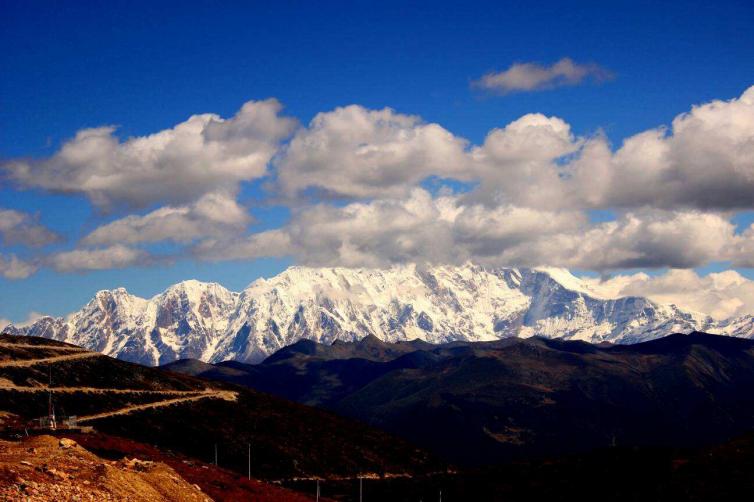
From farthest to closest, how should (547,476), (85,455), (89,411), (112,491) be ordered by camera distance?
(89,411) < (547,476) < (85,455) < (112,491)

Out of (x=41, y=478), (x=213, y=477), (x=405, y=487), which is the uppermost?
(x=41, y=478)

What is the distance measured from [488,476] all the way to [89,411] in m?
93.4

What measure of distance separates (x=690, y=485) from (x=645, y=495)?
8538 millimetres

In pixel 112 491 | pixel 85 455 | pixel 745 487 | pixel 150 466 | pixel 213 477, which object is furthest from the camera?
pixel 745 487

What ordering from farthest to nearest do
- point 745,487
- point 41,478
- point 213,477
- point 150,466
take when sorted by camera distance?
point 745,487, point 213,477, point 150,466, point 41,478

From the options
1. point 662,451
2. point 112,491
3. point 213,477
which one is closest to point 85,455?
point 112,491

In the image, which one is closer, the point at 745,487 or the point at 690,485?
the point at 745,487

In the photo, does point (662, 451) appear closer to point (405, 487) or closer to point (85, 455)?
point (405, 487)

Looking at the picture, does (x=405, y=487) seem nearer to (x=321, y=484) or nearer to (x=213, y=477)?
(x=321, y=484)

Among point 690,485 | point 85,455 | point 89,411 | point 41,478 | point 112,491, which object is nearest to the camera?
point 41,478

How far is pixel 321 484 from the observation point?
19250 cm

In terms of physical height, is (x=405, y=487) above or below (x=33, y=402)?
below

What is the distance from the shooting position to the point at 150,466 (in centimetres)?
7675

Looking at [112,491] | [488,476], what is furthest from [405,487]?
[112,491]
